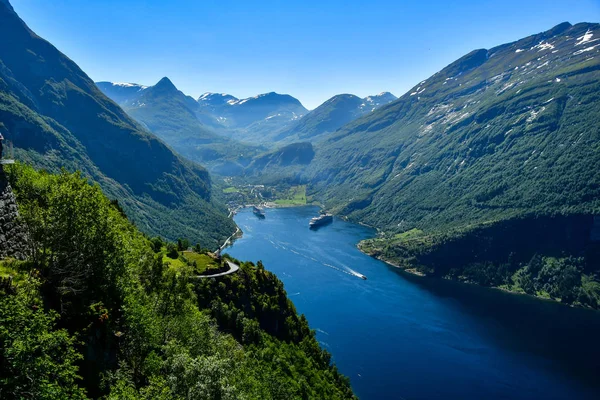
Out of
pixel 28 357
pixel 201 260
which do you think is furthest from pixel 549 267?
pixel 28 357

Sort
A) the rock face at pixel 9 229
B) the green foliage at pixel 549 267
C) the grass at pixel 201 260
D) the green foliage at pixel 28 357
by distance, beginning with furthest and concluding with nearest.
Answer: the green foliage at pixel 549 267
the grass at pixel 201 260
the rock face at pixel 9 229
the green foliage at pixel 28 357

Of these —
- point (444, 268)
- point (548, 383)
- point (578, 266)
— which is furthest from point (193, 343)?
point (578, 266)

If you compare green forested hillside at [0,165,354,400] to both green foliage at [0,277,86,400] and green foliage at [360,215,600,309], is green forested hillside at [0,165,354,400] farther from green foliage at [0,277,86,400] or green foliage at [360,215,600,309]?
green foliage at [360,215,600,309]

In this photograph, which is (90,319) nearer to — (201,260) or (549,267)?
(201,260)

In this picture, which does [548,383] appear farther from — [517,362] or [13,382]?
[13,382]

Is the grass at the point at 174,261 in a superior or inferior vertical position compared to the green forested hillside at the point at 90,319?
inferior

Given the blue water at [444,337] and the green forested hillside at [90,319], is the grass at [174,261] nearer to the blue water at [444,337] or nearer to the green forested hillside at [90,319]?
the green forested hillside at [90,319]

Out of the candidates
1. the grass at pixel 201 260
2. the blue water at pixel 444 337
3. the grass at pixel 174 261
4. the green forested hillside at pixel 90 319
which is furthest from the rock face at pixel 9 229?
the blue water at pixel 444 337
